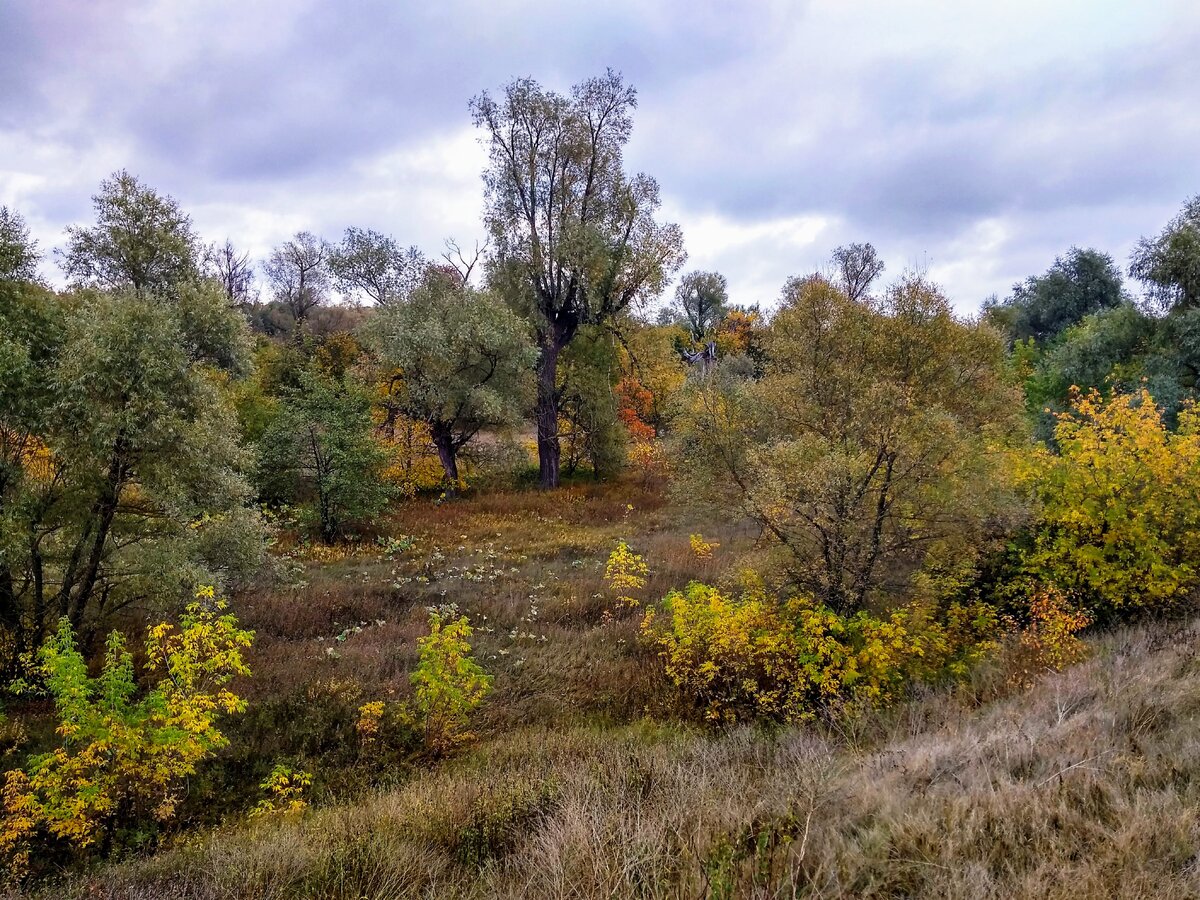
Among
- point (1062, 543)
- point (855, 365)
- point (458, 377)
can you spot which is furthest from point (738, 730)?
point (458, 377)

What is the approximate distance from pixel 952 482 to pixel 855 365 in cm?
442

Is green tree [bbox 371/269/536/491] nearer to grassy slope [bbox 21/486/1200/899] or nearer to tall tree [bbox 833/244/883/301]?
grassy slope [bbox 21/486/1200/899]

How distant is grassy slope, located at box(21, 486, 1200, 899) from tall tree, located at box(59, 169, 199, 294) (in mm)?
9226

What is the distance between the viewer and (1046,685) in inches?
269

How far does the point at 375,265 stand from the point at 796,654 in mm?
24402

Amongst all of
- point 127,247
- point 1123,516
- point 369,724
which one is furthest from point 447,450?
point 1123,516

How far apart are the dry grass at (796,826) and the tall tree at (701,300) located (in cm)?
5475

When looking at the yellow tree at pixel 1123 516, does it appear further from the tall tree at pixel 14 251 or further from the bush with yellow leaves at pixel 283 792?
the tall tree at pixel 14 251

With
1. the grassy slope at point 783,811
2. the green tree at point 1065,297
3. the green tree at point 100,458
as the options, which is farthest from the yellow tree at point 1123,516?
the green tree at point 1065,297

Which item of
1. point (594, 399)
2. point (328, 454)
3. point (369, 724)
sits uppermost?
point (594, 399)

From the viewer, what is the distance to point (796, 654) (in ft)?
26.9

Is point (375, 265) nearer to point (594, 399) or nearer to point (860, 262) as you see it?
point (594, 399)

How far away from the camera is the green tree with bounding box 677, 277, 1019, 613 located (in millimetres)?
8453

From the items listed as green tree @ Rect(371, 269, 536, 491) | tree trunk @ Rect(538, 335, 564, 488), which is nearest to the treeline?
green tree @ Rect(371, 269, 536, 491)
